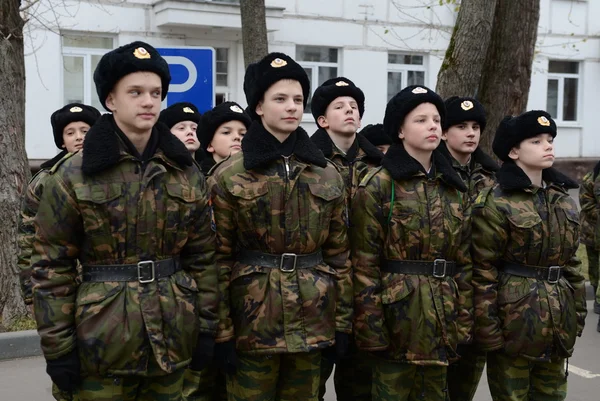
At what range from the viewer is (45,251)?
333 centimetres

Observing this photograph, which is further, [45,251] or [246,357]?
[246,357]

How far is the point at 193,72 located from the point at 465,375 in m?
3.52

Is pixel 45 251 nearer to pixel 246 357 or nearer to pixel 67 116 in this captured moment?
pixel 246 357

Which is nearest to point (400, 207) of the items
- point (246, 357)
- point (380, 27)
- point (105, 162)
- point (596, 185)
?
point (246, 357)

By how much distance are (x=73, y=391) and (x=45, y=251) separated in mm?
636

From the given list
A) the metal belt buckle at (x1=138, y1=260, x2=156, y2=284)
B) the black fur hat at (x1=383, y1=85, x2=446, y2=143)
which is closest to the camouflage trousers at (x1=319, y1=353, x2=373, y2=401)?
the black fur hat at (x1=383, y1=85, x2=446, y2=143)

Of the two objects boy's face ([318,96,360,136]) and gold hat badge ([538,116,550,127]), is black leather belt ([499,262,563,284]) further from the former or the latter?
boy's face ([318,96,360,136])

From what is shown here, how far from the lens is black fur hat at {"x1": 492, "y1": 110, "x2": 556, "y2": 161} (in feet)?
14.9

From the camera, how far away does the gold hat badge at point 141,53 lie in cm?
343

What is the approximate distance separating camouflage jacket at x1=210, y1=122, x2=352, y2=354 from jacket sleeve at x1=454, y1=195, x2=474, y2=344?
2.68 feet

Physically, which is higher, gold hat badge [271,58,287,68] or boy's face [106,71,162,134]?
gold hat badge [271,58,287,68]

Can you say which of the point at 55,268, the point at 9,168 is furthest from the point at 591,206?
the point at 55,268

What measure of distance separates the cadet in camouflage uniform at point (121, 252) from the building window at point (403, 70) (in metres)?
15.9

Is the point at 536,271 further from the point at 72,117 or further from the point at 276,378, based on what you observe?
the point at 72,117
